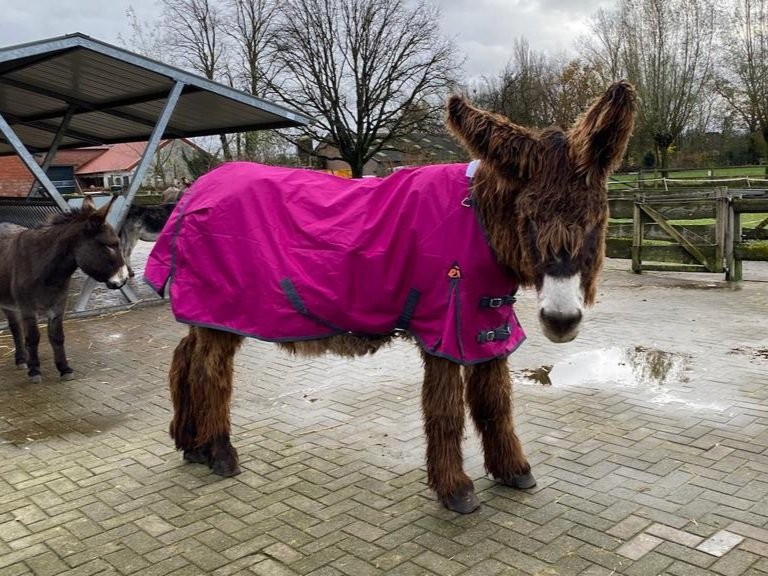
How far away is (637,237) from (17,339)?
10.1 meters

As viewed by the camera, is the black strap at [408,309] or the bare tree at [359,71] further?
the bare tree at [359,71]

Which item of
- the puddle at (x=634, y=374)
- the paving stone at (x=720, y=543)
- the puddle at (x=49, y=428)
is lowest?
the paving stone at (x=720, y=543)

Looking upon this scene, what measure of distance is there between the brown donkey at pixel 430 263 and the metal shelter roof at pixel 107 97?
17.7 ft

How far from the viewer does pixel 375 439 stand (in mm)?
4699

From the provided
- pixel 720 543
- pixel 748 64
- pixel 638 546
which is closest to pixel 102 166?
pixel 748 64

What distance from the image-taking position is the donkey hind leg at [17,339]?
7.00 m

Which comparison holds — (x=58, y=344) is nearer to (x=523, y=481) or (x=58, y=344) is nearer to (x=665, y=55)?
(x=523, y=481)

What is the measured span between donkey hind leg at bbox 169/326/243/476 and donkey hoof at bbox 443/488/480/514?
57.8 inches

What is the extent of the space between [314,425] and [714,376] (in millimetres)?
3678

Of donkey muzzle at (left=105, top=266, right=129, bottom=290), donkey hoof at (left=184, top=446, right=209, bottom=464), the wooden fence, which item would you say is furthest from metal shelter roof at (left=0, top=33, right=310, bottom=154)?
the wooden fence

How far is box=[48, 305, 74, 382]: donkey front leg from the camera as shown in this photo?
6.50 meters

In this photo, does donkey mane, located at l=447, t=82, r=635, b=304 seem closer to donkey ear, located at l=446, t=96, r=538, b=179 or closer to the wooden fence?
donkey ear, located at l=446, t=96, r=538, b=179

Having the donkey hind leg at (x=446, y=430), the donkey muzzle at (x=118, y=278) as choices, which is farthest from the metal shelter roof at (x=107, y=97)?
the donkey hind leg at (x=446, y=430)

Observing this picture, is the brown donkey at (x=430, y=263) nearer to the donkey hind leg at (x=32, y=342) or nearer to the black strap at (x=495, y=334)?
the black strap at (x=495, y=334)
